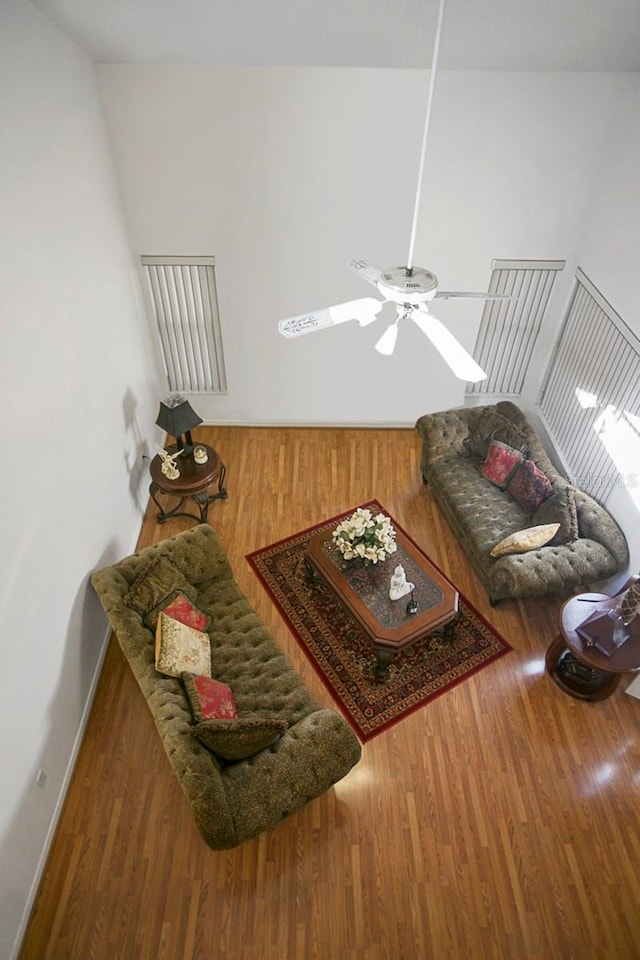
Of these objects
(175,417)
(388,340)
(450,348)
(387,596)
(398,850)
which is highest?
(450,348)

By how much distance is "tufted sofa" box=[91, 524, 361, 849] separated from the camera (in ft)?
10.1

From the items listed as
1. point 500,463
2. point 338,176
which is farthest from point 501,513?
point 338,176

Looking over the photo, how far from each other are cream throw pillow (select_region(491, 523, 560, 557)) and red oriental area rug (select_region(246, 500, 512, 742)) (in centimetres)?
63

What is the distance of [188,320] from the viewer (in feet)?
19.0

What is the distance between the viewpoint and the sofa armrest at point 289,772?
123 inches

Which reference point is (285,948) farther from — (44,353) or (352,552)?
(44,353)

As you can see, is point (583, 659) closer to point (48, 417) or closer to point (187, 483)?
point (187, 483)

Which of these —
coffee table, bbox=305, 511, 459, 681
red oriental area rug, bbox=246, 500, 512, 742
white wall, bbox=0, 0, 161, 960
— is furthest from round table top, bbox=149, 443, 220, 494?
coffee table, bbox=305, 511, 459, 681

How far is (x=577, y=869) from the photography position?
11.5 ft

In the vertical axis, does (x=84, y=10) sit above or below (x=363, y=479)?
above

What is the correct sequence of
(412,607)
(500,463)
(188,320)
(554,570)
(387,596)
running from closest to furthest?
(412,607)
(387,596)
(554,570)
(500,463)
(188,320)

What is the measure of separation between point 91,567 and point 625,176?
5076 mm

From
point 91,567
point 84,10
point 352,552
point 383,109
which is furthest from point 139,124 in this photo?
point 352,552

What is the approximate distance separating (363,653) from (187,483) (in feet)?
6.81
